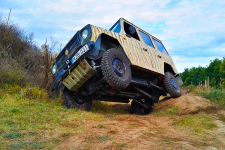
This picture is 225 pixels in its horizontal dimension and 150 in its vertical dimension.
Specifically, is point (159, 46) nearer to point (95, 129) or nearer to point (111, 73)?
point (111, 73)

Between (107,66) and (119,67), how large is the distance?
430mm

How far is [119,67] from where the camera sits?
4.59m

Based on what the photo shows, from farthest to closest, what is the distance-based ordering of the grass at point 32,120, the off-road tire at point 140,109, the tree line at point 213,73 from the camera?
the tree line at point 213,73, the off-road tire at point 140,109, the grass at point 32,120

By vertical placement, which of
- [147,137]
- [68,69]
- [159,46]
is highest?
[159,46]

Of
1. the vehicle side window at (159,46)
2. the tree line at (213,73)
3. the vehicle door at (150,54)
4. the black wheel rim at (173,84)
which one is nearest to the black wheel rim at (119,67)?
the vehicle door at (150,54)

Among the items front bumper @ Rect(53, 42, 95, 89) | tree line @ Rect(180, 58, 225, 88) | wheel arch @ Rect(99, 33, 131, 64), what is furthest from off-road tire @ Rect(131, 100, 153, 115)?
tree line @ Rect(180, 58, 225, 88)

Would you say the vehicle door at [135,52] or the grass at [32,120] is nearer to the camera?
the grass at [32,120]

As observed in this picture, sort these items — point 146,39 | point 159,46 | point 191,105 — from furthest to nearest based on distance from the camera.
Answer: point 159,46 < point 146,39 < point 191,105

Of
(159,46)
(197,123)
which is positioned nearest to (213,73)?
(159,46)

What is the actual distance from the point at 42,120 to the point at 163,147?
2.43 meters

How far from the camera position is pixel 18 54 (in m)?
8.26

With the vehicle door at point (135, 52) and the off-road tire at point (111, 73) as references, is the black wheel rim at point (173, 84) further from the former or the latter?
the off-road tire at point (111, 73)

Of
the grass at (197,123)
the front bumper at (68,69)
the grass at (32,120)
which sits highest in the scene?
the front bumper at (68,69)

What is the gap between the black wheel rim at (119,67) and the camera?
14.7 feet
